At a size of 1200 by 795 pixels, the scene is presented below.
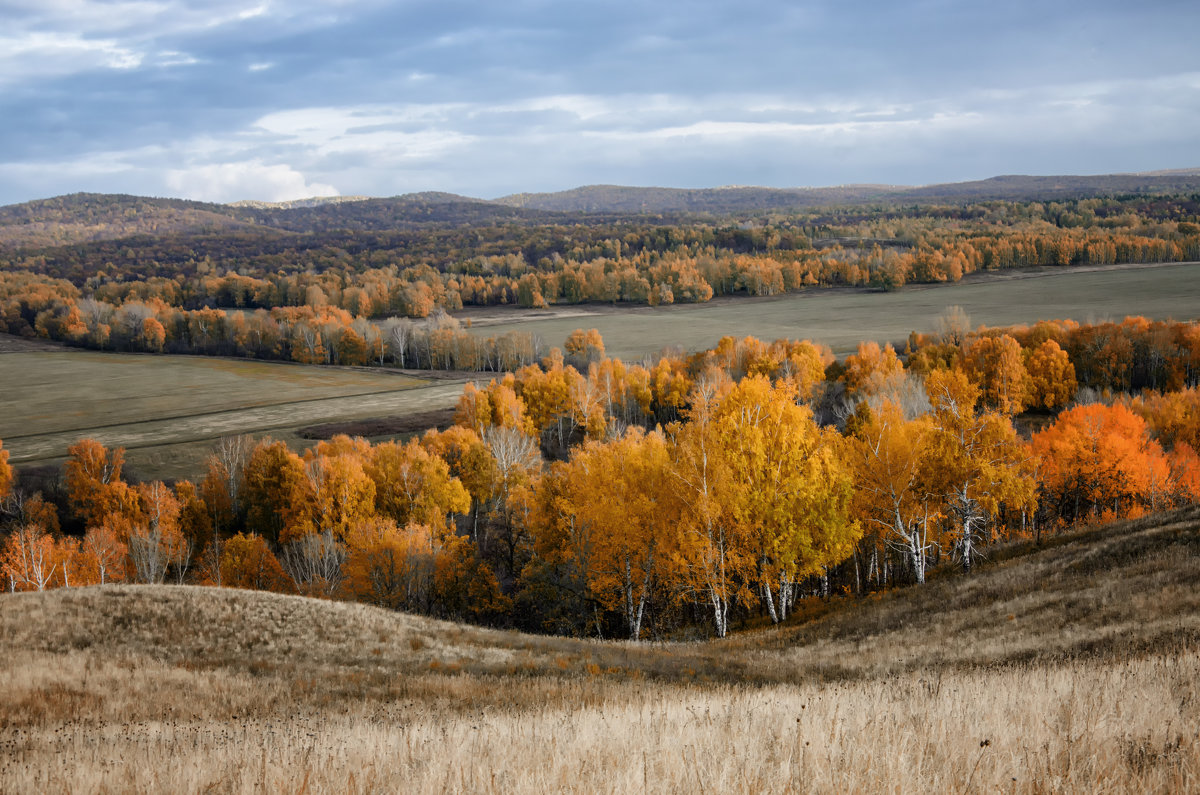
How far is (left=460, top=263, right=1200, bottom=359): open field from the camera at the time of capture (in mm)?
125812

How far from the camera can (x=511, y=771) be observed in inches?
260

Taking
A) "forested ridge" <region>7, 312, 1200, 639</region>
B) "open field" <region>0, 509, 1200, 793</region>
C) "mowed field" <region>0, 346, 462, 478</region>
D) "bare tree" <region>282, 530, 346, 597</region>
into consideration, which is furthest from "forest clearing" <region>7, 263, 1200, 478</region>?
"open field" <region>0, 509, 1200, 793</region>

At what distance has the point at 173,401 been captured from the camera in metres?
105

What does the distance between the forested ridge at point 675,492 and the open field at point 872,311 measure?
2901 centimetres

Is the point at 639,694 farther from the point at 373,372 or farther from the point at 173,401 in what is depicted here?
the point at 373,372

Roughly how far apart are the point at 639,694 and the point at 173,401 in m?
108

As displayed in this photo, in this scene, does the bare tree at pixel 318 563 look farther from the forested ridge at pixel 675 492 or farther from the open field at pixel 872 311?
the open field at pixel 872 311

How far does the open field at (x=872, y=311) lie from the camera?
125812mm

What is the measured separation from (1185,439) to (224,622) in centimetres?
6914

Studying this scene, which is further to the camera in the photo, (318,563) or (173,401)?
(173,401)

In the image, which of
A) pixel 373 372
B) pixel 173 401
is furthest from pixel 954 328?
pixel 173 401

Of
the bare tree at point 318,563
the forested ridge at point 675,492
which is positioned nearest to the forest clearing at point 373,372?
the forested ridge at point 675,492

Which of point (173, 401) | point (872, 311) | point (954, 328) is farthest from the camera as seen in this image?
point (872, 311)

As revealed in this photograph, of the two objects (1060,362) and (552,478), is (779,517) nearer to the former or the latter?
(552,478)
